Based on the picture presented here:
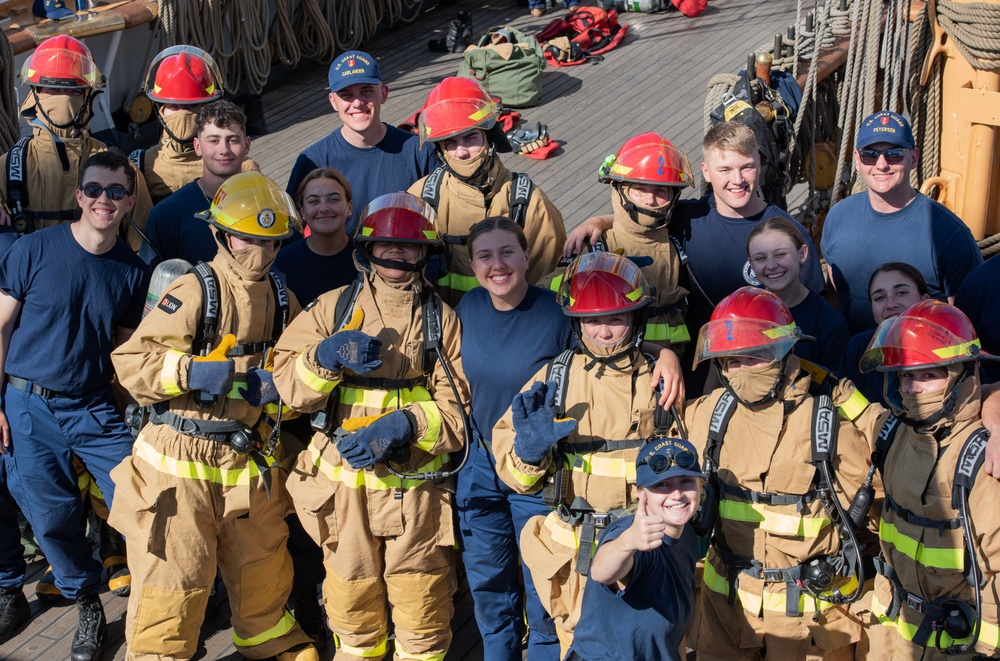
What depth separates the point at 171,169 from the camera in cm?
554

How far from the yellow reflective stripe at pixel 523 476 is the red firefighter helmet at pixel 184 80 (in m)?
2.77

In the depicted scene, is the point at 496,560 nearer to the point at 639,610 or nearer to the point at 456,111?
the point at 639,610

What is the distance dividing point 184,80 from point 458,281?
1863 mm

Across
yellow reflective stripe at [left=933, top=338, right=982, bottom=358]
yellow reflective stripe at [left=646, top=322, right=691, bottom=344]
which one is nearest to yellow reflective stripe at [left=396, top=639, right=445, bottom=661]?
yellow reflective stripe at [left=646, top=322, right=691, bottom=344]

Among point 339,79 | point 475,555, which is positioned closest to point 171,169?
point 339,79

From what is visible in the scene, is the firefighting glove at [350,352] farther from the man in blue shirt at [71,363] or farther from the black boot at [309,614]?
the black boot at [309,614]

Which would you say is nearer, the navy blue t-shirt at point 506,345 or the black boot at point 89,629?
the navy blue t-shirt at point 506,345

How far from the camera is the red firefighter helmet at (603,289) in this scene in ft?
12.8

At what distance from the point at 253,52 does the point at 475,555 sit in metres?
6.87

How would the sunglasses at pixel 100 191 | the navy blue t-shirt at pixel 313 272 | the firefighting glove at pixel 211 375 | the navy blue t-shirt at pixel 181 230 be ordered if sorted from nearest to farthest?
the firefighting glove at pixel 211 375 < the sunglasses at pixel 100 191 < the navy blue t-shirt at pixel 313 272 < the navy blue t-shirt at pixel 181 230

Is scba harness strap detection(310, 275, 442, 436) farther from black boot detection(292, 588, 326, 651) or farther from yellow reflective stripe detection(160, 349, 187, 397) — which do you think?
black boot detection(292, 588, 326, 651)

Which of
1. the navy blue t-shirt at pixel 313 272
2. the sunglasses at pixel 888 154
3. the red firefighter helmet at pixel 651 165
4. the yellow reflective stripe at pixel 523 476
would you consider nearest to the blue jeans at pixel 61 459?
the navy blue t-shirt at pixel 313 272

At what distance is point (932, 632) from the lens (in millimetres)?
3693

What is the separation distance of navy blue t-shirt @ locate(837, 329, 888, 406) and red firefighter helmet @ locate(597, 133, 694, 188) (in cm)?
94
